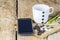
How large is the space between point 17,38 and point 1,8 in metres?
Answer: 0.40

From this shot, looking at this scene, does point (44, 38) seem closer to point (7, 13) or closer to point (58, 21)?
point (58, 21)

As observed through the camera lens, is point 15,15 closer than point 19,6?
Yes

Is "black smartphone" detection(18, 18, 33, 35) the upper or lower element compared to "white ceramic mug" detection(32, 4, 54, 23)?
lower

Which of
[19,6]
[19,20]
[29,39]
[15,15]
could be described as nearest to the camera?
[29,39]

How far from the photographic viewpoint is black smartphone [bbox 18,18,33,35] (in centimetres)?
115

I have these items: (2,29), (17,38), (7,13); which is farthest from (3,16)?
(17,38)

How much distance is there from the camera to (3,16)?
1354mm

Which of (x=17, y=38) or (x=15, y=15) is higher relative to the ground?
(x=15, y=15)

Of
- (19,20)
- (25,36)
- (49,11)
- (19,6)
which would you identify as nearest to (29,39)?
(25,36)

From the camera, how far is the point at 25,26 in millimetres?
1191

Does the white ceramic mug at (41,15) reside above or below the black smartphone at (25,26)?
above

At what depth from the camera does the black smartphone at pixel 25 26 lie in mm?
1152

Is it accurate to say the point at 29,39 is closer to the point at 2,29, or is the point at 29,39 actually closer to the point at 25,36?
the point at 25,36

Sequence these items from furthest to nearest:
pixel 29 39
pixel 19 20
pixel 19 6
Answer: pixel 19 6 < pixel 19 20 < pixel 29 39
